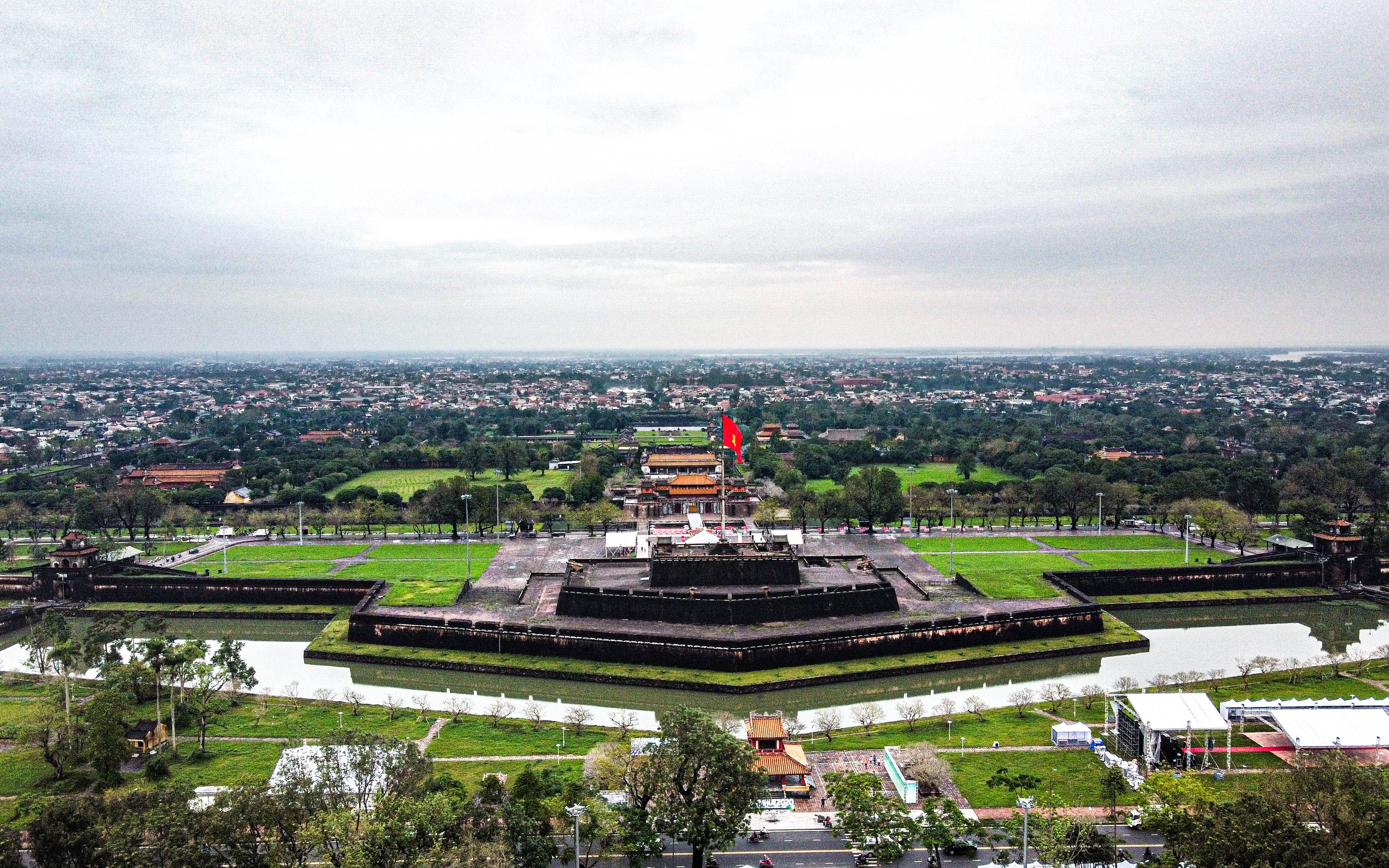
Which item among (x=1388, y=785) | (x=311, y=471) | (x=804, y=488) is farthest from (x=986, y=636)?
(x=311, y=471)

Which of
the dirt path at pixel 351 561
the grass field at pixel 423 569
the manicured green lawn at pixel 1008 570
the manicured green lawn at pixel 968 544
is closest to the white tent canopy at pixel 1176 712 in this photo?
the manicured green lawn at pixel 1008 570

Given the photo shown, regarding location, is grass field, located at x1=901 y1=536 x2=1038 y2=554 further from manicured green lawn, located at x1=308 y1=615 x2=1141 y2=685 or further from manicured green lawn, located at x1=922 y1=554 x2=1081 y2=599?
manicured green lawn, located at x1=308 y1=615 x2=1141 y2=685

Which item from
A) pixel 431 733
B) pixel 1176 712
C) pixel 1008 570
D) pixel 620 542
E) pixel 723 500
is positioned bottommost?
pixel 431 733

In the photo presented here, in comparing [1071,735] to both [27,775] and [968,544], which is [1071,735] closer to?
[968,544]

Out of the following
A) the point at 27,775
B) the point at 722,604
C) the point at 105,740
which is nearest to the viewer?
the point at 105,740

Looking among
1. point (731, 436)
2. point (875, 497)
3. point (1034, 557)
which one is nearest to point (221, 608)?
point (731, 436)
